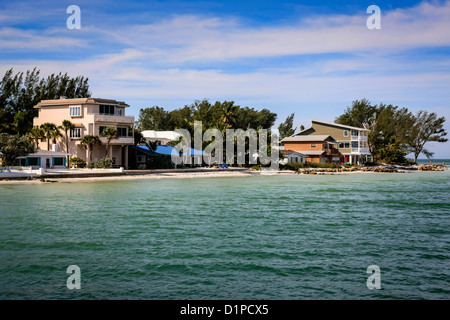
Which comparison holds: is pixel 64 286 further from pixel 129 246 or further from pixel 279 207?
pixel 279 207

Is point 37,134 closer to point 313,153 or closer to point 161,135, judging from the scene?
point 161,135

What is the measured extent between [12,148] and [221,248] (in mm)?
42563

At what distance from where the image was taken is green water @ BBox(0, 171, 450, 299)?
46.8ft

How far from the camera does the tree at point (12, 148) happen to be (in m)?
53.7

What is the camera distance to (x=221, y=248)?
19.8 metres

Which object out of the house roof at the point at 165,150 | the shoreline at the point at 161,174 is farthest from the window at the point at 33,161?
the house roof at the point at 165,150

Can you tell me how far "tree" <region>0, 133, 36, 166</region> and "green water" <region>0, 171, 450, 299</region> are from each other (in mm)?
18656

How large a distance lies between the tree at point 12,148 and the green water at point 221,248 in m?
18.7

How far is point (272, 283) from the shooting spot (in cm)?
1484

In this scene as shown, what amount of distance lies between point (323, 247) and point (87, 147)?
169ft

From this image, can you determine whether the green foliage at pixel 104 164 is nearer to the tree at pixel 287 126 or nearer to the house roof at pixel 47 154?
the house roof at pixel 47 154

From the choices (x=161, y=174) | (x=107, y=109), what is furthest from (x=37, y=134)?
(x=161, y=174)

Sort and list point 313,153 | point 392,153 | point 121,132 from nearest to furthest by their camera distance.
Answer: point 121,132
point 313,153
point 392,153

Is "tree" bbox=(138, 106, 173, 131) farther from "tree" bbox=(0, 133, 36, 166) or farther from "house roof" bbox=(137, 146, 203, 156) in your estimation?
"tree" bbox=(0, 133, 36, 166)
